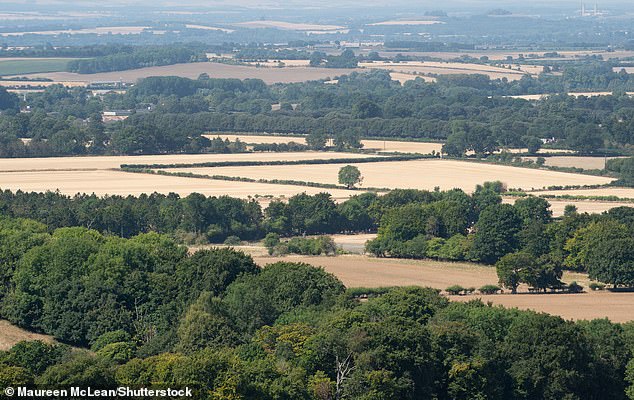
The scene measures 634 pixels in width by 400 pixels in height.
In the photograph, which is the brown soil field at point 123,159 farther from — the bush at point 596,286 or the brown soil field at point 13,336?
the brown soil field at point 13,336

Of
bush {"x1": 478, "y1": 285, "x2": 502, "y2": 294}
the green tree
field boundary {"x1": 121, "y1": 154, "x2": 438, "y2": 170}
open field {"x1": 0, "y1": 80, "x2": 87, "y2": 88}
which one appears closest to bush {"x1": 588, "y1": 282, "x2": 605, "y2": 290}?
bush {"x1": 478, "y1": 285, "x2": 502, "y2": 294}

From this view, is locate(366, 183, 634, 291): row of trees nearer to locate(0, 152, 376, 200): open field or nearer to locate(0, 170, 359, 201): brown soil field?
locate(0, 170, 359, 201): brown soil field

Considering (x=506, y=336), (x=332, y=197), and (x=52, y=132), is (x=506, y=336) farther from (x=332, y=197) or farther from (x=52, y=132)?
(x=52, y=132)

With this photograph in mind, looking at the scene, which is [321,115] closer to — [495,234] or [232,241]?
[232,241]

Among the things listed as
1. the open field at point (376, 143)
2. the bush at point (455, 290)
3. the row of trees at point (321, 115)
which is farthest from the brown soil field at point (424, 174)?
the bush at point (455, 290)

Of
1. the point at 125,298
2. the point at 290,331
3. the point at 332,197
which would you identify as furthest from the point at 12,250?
the point at 332,197
